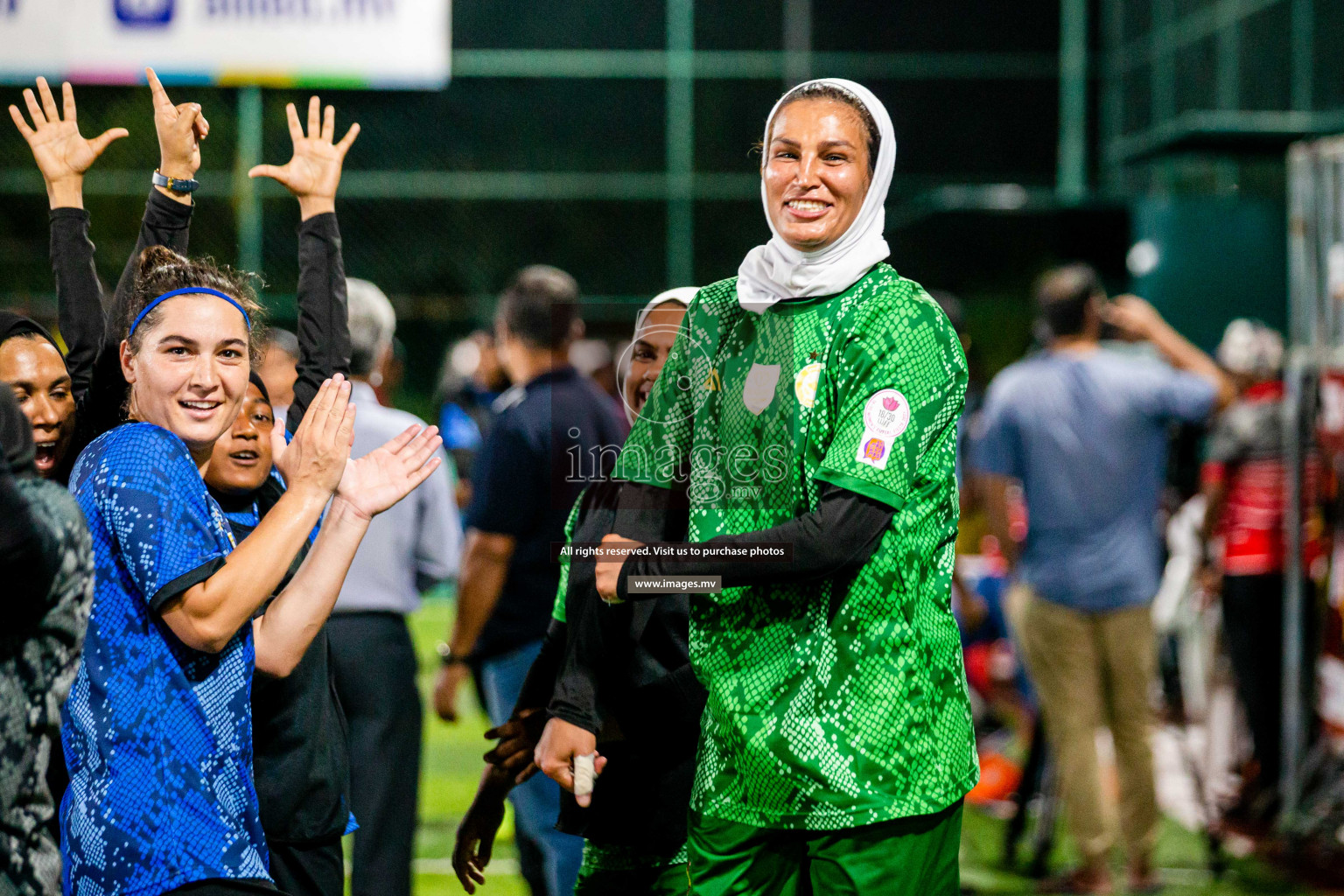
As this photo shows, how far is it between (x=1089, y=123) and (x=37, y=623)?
12448 millimetres

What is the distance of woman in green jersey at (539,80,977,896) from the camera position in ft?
6.81

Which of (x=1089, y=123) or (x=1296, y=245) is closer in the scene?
(x=1296, y=245)

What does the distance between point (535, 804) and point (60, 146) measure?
77.1 inches

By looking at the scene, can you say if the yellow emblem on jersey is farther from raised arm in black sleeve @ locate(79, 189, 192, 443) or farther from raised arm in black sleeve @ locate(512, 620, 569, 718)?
raised arm in black sleeve @ locate(79, 189, 192, 443)

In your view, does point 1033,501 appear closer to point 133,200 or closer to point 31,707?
point 31,707

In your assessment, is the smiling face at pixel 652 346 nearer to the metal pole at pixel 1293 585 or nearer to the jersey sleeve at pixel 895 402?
the jersey sleeve at pixel 895 402

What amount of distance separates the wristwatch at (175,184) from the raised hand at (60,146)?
0.13 meters

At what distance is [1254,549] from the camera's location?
5582 mm

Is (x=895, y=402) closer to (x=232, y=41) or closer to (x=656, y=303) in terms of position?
(x=656, y=303)

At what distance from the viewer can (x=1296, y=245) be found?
4.94 metres

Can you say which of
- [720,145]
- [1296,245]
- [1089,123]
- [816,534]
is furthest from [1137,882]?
[1089,123]

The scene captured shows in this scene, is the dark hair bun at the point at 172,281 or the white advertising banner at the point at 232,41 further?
the white advertising banner at the point at 232,41

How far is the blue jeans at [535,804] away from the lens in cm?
341

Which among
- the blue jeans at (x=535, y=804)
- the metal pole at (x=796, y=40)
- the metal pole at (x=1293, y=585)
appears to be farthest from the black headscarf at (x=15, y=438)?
the metal pole at (x=1293, y=585)
